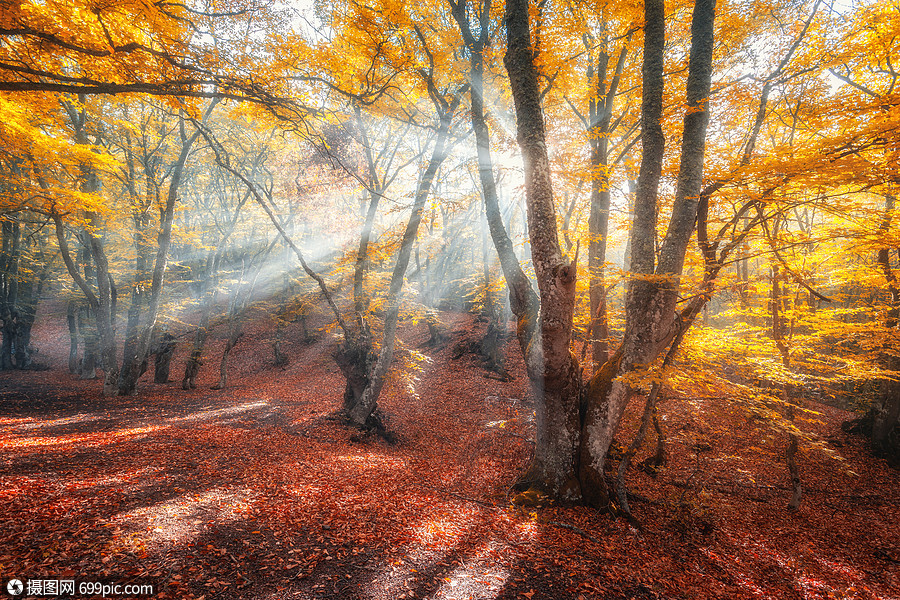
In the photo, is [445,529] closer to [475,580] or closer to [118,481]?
[475,580]

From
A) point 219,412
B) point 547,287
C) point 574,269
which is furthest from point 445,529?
point 219,412

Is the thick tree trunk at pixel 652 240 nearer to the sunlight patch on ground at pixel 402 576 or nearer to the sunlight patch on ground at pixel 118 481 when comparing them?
the sunlight patch on ground at pixel 402 576

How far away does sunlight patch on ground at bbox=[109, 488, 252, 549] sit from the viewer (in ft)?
9.93

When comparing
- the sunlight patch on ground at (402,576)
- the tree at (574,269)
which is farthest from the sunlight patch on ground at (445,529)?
the tree at (574,269)

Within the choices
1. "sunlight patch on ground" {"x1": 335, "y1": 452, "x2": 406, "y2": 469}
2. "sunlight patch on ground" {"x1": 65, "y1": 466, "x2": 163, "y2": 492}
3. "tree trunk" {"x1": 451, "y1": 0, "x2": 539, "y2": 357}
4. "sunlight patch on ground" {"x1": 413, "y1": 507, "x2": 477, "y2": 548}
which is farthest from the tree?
"sunlight patch on ground" {"x1": 65, "y1": 466, "x2": 163, "y2": 492}

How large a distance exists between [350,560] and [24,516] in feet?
9.87

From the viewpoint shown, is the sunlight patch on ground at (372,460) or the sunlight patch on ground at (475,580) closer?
the sunlight patch on ground at (475,580)

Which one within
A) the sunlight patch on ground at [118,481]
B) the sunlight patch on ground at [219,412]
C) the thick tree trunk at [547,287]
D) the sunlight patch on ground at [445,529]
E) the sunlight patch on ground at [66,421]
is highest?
the thick tree trunk at [547,287]

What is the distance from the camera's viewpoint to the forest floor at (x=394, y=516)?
9.43ft

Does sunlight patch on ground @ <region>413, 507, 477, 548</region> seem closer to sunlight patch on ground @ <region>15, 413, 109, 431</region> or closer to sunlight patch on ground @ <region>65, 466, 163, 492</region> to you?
sunlight patch on ground @ <region>65, 466, 163, 492</region>

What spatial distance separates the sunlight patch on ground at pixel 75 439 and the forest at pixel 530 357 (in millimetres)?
93

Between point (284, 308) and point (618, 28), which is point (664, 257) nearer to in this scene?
point (618, 28)

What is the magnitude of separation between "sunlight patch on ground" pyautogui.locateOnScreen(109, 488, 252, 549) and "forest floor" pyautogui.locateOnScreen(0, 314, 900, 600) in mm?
25

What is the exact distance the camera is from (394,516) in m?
4.27
